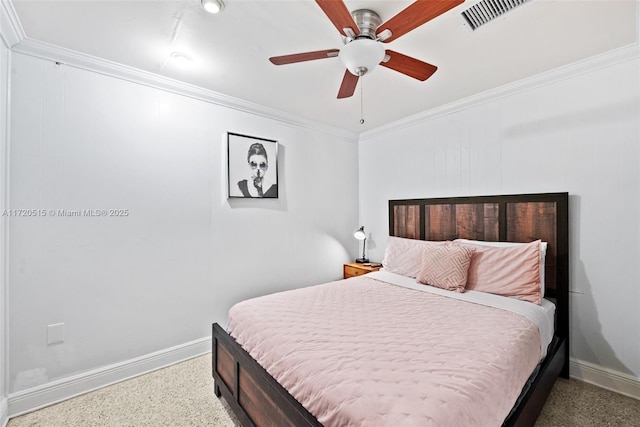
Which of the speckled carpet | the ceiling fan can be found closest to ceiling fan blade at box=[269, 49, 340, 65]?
the ceiling fan

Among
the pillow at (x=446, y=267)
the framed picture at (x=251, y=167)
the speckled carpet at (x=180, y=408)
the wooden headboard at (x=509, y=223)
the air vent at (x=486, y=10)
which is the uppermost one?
the air vent at (x=486, y=10)

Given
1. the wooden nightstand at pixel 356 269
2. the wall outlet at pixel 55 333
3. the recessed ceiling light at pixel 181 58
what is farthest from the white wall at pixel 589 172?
the wall outlet at pixel 55 333

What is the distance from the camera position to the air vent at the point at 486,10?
1597 mm

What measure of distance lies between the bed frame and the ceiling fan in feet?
5.09

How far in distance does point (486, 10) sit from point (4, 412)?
12.3 ft

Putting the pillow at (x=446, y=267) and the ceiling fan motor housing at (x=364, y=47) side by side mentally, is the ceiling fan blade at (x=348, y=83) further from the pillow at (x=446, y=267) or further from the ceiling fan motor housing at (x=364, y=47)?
the pillow at (x=446, y=267)

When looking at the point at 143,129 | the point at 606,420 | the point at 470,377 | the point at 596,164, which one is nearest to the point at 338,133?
the point at 143,129

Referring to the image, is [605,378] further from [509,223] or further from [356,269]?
[356,269]

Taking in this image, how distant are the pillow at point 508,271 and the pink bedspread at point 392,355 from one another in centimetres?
36

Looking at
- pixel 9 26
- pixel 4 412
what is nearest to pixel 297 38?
pixel 9 26

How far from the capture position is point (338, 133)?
3857mm

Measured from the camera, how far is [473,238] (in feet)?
9.38

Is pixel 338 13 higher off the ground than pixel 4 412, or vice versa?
pixel 338 13

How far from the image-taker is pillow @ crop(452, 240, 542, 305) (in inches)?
84.7
